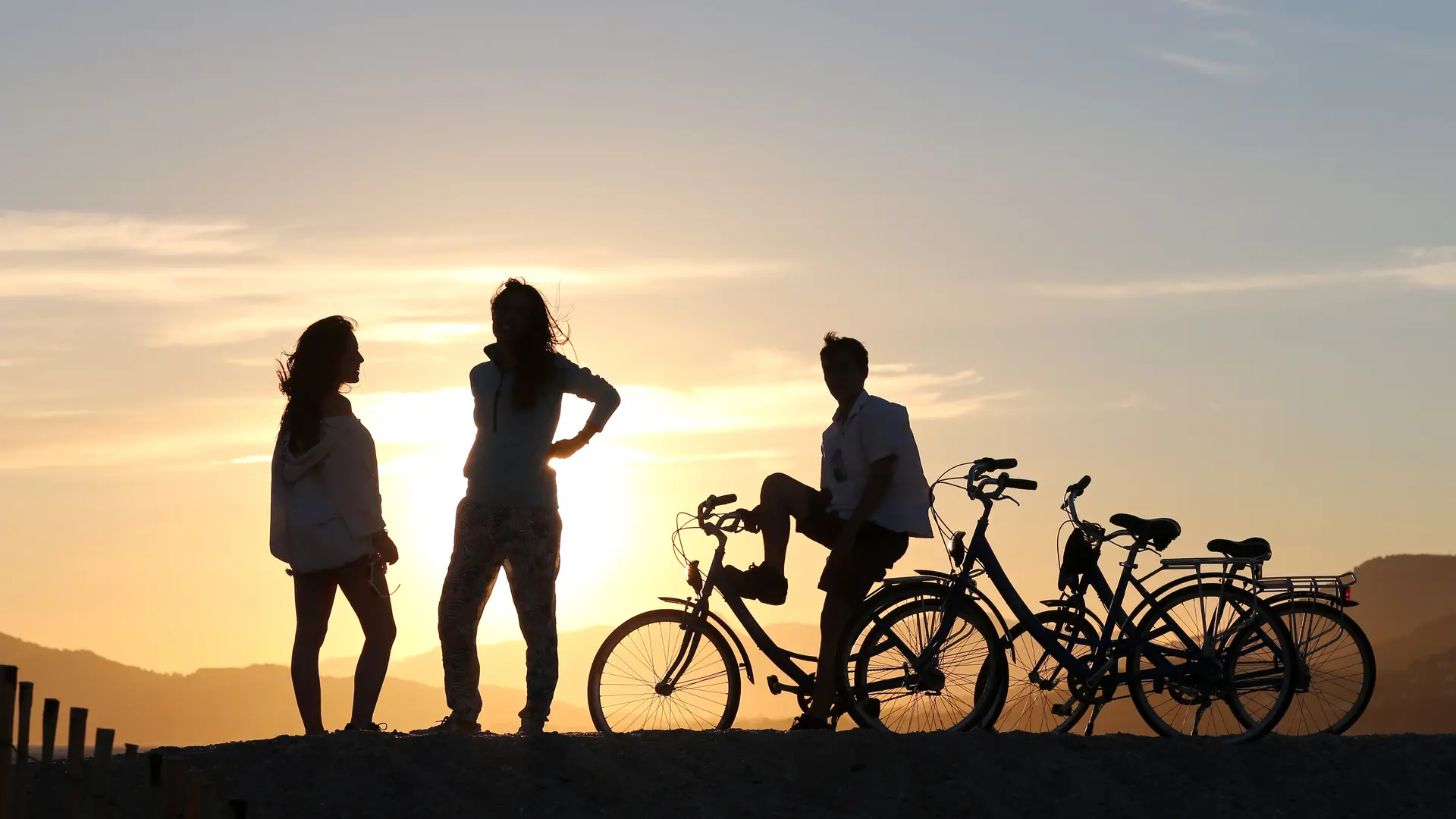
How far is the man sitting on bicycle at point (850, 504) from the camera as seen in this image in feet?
29.3

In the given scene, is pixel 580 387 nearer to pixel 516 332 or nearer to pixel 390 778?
pixel 516 332

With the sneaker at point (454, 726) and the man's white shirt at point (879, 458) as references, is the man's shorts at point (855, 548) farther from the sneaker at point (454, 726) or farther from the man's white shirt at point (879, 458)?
the sneaker at point (454, 726)

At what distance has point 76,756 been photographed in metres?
5.98

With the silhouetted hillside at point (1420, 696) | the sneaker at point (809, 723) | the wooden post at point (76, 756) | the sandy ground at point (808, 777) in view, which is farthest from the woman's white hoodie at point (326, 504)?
the silhouetted hillside at point (1420, 696)

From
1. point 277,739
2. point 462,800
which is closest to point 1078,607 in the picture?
point 462,800

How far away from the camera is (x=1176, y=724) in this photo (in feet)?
30.5

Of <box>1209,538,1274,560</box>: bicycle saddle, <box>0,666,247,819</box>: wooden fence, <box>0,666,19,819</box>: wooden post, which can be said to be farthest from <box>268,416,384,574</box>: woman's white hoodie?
<box>1209,538,1274,560</box>: bicycle saddle

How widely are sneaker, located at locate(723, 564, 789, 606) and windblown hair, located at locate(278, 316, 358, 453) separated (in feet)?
8.74

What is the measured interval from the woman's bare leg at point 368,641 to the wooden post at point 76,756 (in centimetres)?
213

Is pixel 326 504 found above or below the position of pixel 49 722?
above

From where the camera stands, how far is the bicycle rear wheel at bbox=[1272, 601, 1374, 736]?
9266 mm

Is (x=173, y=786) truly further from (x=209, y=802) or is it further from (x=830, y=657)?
A: (x=830, y=657)

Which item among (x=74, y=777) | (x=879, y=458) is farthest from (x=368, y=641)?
(x=879, y=458)

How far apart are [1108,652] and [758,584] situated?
217 cm
